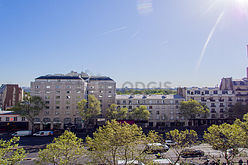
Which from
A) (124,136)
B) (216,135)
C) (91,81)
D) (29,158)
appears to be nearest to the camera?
(124,136)

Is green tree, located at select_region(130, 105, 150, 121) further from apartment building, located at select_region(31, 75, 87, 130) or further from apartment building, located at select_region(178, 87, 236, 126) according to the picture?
apartment building, located at select_region(31, 75, 87, 130)

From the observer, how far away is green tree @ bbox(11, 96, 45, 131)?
50156 mm

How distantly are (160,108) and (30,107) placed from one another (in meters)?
44.7

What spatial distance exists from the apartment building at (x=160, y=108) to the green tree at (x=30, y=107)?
27148mm

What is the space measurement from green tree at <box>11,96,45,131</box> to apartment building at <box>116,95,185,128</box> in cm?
2715

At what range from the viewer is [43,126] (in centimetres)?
5688

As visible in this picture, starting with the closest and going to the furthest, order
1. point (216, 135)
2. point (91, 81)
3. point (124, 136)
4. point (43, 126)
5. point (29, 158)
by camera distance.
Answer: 1. point (124, 136)
2. point (216, 135)
3. point (29, 158)
4. point (43, 126)
5. point (91, 81)

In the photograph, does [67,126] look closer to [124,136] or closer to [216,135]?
[124,136]

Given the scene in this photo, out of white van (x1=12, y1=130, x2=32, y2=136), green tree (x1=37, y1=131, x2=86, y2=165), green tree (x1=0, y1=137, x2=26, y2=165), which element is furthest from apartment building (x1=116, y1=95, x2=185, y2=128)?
green tree (x1=0, y1=137, x2=26, y2=165)

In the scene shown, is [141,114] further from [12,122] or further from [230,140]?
[12,122]

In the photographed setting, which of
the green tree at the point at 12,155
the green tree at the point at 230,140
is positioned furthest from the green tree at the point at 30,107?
the green tree at the point at 230,140

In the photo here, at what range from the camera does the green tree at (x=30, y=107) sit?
50.2 m

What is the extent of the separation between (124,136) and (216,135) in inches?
563

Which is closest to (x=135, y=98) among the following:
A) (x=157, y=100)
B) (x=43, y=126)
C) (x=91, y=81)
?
(x=157, y=100)
